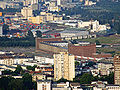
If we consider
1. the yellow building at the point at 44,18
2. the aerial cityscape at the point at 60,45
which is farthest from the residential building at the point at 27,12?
the yellow building at the point at 44,18

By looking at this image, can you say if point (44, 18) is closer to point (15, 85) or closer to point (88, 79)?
point (88, 79)

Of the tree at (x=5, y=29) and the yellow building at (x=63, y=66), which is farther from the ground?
the yellow building at (x=63, y=66)

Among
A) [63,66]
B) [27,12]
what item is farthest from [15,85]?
[27,12]

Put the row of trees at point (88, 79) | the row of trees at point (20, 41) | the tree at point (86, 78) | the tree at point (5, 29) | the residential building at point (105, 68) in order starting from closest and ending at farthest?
the tree at point (86, 78) < the row of trees at point (88, 79) < the residential building at point (105, 68) < the row of trees at point (20, 41) < the tree at point (5, 29)

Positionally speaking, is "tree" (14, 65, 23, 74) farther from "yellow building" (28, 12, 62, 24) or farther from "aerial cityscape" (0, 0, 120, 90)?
"yellow building" (28, 12, 62, 24)

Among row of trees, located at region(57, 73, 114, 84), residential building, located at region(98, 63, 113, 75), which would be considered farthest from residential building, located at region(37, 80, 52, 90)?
residential building, located at region(98, 63, 113, 75)

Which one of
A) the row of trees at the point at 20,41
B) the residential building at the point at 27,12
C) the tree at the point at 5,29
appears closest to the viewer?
the row of trees at the point at 20,41

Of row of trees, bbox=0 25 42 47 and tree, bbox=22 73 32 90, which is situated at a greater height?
tree, bbox=22 73 32 90

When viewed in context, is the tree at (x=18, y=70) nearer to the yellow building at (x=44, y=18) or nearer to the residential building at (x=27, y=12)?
the yellow building at (x=44, y=18)
